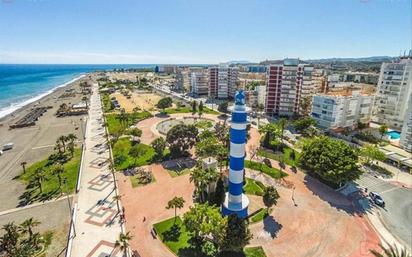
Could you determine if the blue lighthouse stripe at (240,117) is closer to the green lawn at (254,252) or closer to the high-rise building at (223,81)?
the green lawn at (254,252)

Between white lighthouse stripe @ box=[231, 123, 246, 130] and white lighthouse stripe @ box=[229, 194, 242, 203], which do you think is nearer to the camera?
white lighthouse stripe @ box=[231, 123, 246, 130]

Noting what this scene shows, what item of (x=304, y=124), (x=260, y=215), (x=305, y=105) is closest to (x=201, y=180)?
(x=260, y=215)

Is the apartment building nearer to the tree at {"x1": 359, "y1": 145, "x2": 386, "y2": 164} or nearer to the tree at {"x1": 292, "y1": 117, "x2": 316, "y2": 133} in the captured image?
the tree at {"x1": 292, "y1": 117, "x2": 316, "y2": 133}

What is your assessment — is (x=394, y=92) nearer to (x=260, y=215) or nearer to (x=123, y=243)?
(x=260, y=215)

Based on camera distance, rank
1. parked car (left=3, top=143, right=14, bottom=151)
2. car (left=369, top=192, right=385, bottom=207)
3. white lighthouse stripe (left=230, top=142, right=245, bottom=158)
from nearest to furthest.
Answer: white lighthouse stripe (left=230, top=142, right=245, bottom=158) < car (left=369, top=192, right=385, bottom=207) < parked car (left=3, top=143, right=14, bottom=151)

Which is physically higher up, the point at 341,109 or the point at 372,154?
the point at 341,109

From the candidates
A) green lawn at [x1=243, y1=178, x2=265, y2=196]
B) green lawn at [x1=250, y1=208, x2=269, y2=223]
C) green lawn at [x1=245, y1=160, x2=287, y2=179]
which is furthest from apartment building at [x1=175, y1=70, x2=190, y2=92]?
green lawn at [x1=250, y1=208, x2=269, y2=223]

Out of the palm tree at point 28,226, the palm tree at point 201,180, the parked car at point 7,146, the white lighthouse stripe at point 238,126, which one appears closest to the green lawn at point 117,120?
the parked car at point 7,146
